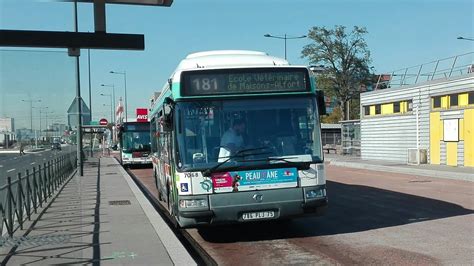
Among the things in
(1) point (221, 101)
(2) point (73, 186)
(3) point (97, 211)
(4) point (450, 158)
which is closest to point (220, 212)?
(1) point (221, 101)

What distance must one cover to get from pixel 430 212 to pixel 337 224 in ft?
8.38

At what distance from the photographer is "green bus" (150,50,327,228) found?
8359mm

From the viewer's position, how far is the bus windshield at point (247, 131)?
8.49 metres

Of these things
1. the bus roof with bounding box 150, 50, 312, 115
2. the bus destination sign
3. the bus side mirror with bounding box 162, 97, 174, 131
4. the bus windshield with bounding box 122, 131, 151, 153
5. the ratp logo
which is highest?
the bus roof with bounding box 150, 50, 312, 115

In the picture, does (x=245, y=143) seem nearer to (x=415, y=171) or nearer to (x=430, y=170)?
(x=430, y=170)

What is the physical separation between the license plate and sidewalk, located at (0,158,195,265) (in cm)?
113

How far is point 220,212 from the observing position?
835 cm

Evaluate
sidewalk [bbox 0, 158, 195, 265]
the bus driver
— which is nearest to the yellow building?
sidewalk [bbox 0, 158, 195, 265]

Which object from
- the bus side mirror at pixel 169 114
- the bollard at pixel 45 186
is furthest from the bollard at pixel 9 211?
the bollard at pixel 45 186

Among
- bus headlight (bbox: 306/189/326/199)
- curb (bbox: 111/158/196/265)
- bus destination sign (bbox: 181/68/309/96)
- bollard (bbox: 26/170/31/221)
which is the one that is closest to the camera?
curb (bbox: 111/158/196/265)

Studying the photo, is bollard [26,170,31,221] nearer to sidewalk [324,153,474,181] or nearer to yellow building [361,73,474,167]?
sidewalk [324,153,474,181]

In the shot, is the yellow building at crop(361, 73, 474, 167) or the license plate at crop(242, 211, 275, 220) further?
the yellow building at crop(361, 73, 474, 167)

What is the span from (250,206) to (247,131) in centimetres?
118

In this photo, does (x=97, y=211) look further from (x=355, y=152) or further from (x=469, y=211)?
(x=355, y=152)
